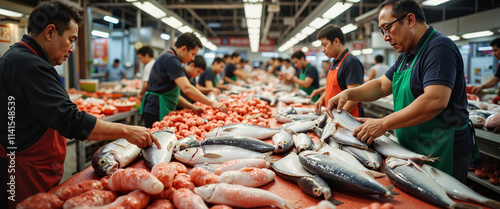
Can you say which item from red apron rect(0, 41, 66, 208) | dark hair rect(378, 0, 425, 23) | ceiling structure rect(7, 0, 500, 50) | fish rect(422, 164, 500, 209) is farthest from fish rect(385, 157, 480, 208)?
ceiling structure rect(7, 0, 500, 50)

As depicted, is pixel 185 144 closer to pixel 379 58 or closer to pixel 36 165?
pixel 36 165

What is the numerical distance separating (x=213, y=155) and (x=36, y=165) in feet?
3.72

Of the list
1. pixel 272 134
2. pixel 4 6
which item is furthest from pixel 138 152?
pixel 4 6

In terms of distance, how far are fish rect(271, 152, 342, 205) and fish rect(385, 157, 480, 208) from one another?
409mm

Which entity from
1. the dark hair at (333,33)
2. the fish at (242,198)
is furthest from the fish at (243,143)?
the dark hair at (333,33)

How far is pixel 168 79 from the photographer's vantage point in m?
4.52

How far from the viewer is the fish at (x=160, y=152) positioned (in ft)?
6.52

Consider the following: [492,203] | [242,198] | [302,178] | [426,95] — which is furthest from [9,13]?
[492,203]

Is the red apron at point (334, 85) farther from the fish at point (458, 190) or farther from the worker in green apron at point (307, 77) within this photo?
the worker in green apron at point (307, 77)

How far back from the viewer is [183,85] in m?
4.12

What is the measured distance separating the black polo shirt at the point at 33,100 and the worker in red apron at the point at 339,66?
3008 millimetres

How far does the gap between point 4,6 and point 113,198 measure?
5751 mm

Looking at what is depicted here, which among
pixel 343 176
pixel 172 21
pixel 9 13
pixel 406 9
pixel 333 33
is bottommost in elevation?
pixel 343 176

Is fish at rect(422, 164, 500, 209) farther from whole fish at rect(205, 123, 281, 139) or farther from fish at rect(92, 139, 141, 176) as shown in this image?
fish at rect(92, 139, 141, 176)
